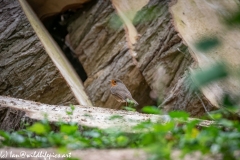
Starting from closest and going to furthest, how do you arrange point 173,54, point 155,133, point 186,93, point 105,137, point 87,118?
1. point 155,133
2. point 105,137
3. point 87,118
4. point 186,93
5. point 173,54

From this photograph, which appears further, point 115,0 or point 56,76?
point 115,0

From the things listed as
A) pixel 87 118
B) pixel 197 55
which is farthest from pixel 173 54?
pixel 87 118

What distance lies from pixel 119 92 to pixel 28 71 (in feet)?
3.77

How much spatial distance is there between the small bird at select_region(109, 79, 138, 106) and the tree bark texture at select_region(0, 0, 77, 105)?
1.71 feet

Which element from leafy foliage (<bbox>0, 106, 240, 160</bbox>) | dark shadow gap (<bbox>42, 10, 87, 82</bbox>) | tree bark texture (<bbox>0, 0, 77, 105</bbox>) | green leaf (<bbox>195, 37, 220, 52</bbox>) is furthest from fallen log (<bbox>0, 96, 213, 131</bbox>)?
dark shadow gap (<bbox>42, 10, 87, 82</bbox>)

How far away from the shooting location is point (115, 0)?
Result: 19.8ft

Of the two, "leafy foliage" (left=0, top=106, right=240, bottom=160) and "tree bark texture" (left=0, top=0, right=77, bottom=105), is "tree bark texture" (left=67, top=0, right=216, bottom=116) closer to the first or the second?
"tree bark texture" (left=0, top=0, right=77, bottom=105)

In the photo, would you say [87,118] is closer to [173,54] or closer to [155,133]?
[155,133]

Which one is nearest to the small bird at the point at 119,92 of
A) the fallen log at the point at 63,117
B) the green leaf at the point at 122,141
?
the fallen log at the point at 63,117

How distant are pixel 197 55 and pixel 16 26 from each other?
229 centimetres

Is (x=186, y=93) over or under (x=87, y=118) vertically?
under

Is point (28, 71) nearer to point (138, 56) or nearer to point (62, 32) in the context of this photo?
point (138, 56)

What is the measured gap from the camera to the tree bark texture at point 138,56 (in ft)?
15.6

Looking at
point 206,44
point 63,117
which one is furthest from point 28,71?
point 206,44
